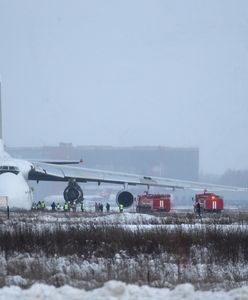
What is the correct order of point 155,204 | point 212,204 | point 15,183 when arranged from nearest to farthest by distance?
point 15,183, point 212,204, point 155,204

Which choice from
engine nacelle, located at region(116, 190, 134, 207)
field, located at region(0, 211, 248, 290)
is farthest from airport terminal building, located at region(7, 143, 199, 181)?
field, located at region(0, 211, 248, 290)

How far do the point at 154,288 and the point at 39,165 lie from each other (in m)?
33.5

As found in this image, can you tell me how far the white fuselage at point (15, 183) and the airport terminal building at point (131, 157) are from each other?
126389 mm

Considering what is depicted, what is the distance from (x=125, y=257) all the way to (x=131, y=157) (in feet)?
533

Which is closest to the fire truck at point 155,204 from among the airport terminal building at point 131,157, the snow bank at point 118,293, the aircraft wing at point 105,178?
the aircraft wing at point 105,178

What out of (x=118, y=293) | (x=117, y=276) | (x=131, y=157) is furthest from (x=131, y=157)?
(x=118, y=293)

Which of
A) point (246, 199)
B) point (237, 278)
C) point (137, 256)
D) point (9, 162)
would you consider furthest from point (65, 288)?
point (246, 199)

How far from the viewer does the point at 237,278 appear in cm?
1223

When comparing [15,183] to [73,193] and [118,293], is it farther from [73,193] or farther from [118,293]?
[118,293]

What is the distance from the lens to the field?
11.7 metres

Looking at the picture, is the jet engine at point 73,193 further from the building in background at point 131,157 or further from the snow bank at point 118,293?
the building in background at point 131,157

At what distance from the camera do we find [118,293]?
9383 mm

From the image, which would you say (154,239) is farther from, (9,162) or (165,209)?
(165,209)

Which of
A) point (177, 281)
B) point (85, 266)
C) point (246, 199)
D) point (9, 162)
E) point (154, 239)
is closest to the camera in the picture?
point (177, 281)
